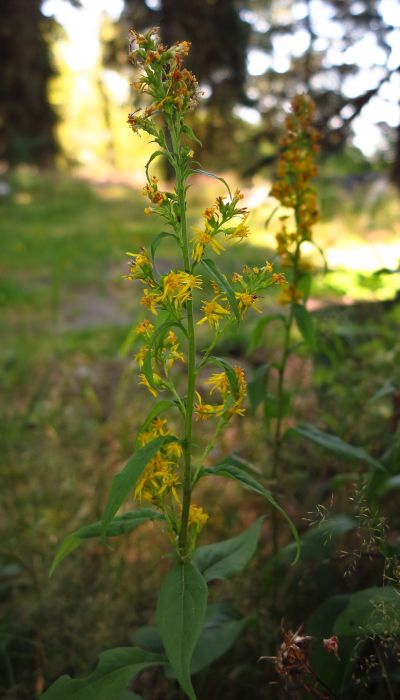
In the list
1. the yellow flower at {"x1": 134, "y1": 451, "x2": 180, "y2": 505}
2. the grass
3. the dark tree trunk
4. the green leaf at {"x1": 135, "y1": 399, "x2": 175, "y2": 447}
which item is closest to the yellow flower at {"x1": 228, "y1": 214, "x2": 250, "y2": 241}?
the green leaf at {"x1": 135, "y1": 399, "x2": 175, "y2": 447}

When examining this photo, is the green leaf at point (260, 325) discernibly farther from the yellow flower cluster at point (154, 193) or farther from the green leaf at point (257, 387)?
the yellow flower cluster at point (154, 193)

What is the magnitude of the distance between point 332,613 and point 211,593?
1.64ft

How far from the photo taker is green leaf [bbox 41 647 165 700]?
1.10 m

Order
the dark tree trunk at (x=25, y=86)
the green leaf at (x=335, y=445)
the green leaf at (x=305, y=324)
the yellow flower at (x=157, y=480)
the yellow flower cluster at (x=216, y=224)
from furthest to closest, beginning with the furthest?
the dark tree trunk at (x=25, y=86)
the green leaf at (x=305, y=324)
the green leaf at (x=335, y=445)
the yellow flower at (x=157, y=480)
the yellow flower cluster at (x=216, y=224)

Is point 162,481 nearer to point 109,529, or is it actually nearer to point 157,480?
point 157,480

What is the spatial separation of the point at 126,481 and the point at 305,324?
0.75m

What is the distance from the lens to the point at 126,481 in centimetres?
101

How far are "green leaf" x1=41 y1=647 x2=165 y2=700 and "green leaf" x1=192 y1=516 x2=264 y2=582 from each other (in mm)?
208

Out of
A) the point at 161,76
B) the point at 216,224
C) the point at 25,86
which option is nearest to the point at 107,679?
the point at 216,224

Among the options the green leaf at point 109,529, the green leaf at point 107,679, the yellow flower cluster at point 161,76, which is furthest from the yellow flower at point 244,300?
the green leaf at point 107,679

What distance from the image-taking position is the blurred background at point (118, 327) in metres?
1.83

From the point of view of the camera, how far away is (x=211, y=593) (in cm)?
185

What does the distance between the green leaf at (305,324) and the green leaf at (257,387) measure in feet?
0.47

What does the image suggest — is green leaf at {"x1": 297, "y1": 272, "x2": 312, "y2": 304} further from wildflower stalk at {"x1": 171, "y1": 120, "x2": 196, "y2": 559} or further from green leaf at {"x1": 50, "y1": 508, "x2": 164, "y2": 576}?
green leaf at {"x1": 50, "y1": 508, "x2": 164, "y2": 576}
